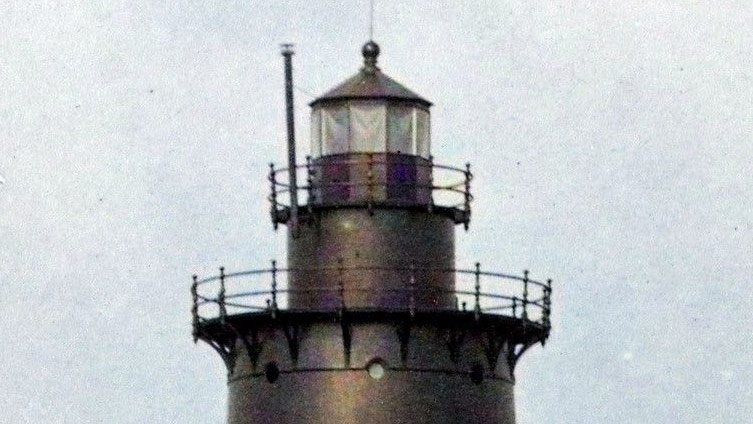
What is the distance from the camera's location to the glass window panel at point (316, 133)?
50.3 m

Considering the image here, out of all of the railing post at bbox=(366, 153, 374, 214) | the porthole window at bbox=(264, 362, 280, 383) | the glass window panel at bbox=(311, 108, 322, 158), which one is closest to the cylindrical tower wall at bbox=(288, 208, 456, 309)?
the railing post at bbox=(366, 153, 374, 214)

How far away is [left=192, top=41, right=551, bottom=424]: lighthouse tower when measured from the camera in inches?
1943

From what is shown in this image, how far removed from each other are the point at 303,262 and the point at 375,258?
114cm

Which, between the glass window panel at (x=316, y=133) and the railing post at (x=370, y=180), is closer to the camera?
the railing post at (x=370, y=180)

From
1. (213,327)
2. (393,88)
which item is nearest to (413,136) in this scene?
(393,88)

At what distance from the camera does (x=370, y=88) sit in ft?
165

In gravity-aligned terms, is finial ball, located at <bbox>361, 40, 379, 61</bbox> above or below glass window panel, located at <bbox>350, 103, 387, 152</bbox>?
above

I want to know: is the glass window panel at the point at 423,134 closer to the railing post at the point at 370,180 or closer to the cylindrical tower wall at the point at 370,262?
the railing post at the point at 370,180

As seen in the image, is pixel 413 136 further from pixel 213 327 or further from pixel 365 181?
pixel 213 327

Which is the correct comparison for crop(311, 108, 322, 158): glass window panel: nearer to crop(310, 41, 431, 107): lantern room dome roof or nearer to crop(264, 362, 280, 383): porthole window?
crop(310, 41, 431, 107): lantern room dome roof

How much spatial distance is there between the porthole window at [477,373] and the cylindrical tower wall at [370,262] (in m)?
1.03

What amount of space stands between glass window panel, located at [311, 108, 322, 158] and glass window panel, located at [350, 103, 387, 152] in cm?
58

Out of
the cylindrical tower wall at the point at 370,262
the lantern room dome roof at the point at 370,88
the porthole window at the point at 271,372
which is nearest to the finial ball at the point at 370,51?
the lantern room dome roof at the point at 370,88

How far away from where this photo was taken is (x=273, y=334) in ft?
164
